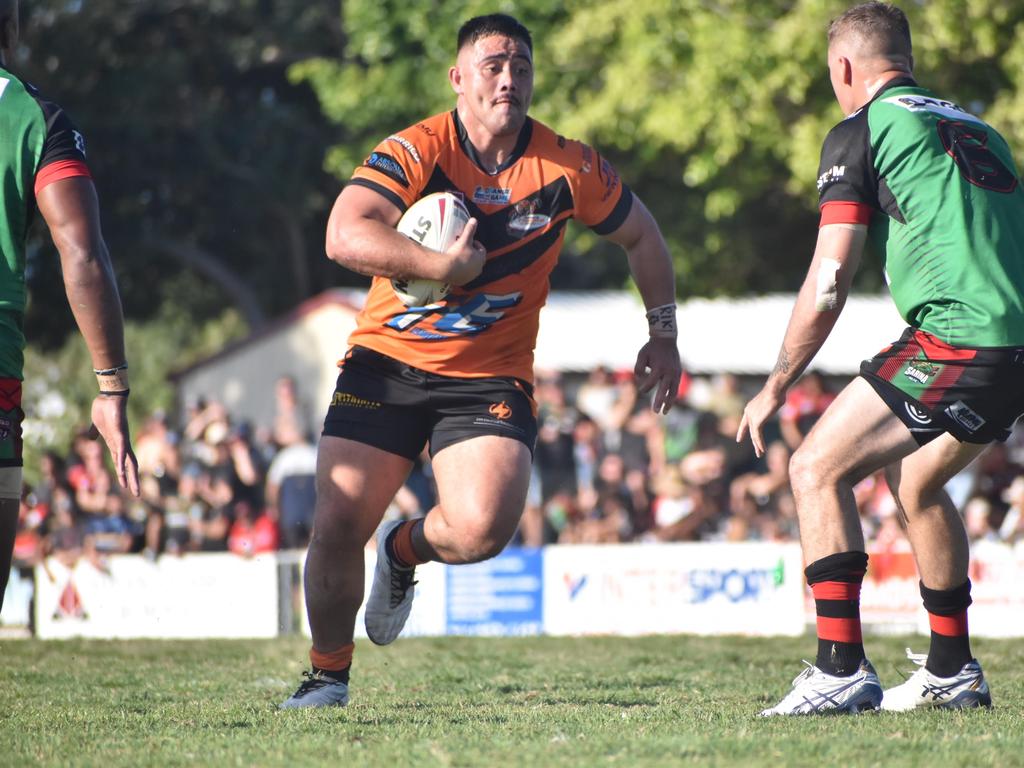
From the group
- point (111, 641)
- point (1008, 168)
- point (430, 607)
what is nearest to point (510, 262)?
point (1008, 168)

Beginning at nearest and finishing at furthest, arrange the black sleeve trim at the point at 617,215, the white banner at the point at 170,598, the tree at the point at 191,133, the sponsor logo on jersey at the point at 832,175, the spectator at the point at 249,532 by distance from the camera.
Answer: the sponsor logo on jersey at the point at 832,175, the black sleeve trim at the point at 617,215, the white banner at the point at 170,598, the spectator at the point at 249,532, the tree at the point at 191,133

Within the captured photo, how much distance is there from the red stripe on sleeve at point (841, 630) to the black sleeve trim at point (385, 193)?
86.1 inches

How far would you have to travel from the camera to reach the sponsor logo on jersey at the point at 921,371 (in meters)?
5.41

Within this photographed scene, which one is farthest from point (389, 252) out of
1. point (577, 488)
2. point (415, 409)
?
point (577, 488)

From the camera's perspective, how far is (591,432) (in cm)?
1562

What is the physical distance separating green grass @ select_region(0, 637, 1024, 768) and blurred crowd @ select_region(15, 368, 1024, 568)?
5.13 m

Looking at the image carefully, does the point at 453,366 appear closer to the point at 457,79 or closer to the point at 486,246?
the point at 486,246

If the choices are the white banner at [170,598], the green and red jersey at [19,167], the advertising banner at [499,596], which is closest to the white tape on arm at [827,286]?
the green and red jersey at [19,167]

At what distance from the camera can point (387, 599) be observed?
636 cm

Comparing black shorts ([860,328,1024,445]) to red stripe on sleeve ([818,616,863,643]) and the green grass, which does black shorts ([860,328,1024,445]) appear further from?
the green grass

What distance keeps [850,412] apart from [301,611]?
9295 millimetres

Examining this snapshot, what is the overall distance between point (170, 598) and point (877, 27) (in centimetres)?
1014

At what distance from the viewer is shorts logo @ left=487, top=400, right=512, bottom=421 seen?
6.14 meters

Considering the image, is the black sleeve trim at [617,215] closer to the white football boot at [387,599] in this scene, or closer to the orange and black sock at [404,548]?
the orange and black sock at [404,548]
